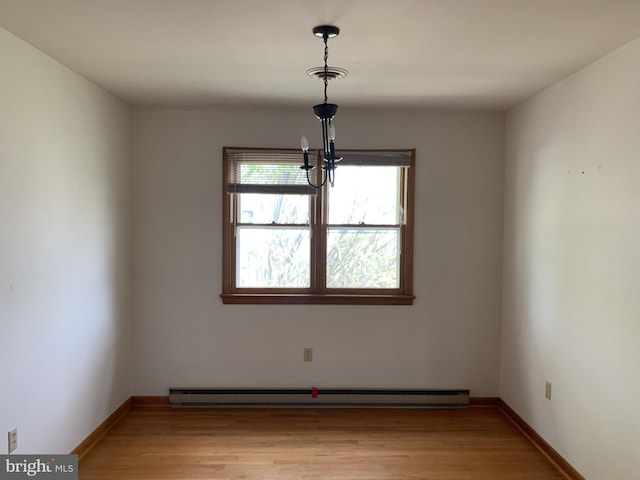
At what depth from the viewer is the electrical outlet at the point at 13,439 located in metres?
2.37

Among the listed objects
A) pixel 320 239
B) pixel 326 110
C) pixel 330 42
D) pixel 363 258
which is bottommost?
pixel 363 258

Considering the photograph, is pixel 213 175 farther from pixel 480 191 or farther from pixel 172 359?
pixel 480 191

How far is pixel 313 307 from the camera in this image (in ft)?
13.0

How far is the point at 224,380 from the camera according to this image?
13.1 feet

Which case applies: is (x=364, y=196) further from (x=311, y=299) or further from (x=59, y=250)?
(x=59, y=250)

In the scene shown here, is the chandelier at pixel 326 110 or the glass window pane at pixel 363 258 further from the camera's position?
the glass window pane at pixel 363 258

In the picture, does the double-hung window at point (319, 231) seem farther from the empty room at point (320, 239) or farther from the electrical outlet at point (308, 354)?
the electrical outlet at point (308, 354)

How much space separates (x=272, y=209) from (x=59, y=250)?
5.47ft

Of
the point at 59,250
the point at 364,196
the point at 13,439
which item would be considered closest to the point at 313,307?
the point at 364,196

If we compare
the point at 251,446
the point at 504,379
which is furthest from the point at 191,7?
the point at 504,379

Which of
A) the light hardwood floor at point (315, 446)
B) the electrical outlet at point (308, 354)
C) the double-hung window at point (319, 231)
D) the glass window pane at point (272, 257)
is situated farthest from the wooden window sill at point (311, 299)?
the light hardwood floor at point (315, 446)

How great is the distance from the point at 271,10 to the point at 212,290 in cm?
249

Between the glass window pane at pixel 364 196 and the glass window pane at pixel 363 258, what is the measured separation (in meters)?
0.10
